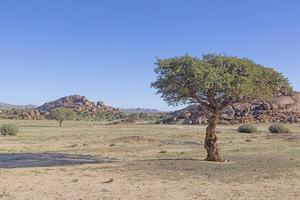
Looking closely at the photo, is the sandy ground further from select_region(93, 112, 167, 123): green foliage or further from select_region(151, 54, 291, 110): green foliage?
select_region(93, 112, 167, 123): green foliage

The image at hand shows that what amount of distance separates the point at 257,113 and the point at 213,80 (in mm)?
81788

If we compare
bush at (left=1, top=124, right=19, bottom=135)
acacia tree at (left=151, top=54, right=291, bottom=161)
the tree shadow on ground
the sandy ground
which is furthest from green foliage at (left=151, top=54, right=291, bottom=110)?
bush at (left=1, top=124, right=19, bottom=135)

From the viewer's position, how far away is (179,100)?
28109 millimetres

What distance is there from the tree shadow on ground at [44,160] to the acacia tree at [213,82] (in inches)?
226

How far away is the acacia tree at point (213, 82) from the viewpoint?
25781 millimetres

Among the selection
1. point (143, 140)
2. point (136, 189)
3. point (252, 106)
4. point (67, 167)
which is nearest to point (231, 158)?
point (67, 167)

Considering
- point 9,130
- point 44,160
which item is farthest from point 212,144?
point 9,130

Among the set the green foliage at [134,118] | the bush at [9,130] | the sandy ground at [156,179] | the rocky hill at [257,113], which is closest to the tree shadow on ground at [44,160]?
the sandy ground at [156,179]

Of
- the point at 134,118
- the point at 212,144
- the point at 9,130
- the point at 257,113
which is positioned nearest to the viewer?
the point at 212,144

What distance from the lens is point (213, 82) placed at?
25.8 m

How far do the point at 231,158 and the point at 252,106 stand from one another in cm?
8319

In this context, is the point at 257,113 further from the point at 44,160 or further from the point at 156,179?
the point at 156,179

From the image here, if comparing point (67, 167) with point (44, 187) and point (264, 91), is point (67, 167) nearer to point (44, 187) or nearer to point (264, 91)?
point (44, 187)

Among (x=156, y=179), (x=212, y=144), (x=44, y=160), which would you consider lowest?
(x=156, y=179)
